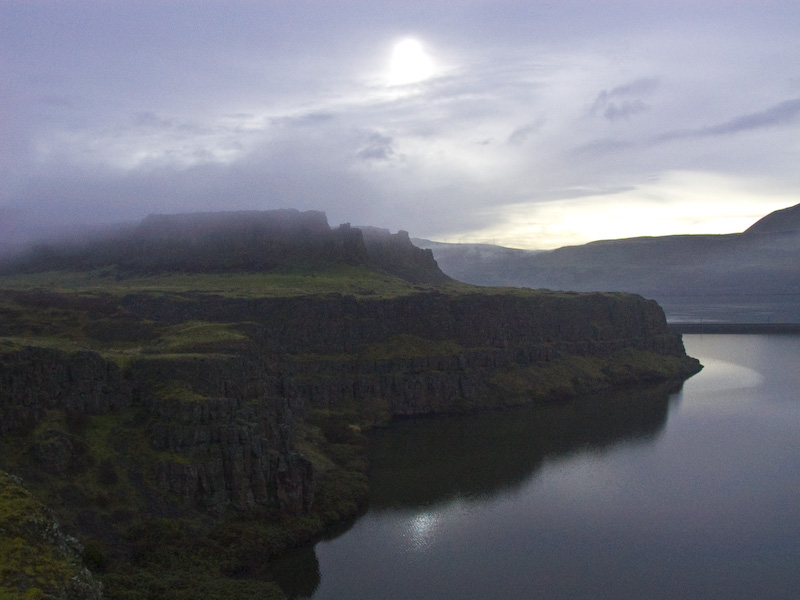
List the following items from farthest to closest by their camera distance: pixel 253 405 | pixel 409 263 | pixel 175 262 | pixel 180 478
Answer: pixel 409 263
pixel 175 262
pixel 253 405
pixel 180 478

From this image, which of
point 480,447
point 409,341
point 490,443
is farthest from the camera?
point 409,341

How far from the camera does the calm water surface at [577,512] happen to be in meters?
47.9

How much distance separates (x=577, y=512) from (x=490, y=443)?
24117 mm

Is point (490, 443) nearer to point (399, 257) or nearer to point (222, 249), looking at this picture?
point (222, 249)

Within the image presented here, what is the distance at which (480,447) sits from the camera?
82250 millimetres

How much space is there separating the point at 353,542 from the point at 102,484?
55.9 ft

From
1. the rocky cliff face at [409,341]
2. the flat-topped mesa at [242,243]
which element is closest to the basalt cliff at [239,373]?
the rocky cliff face at [409,341]

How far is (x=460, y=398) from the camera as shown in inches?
4124

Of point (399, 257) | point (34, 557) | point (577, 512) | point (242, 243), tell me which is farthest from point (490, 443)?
point (399, 257)

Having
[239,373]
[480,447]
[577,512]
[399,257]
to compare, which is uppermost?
[399,257]

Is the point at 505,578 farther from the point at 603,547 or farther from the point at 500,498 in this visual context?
the point at 500,498

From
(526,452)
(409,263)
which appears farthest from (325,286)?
(526,452)

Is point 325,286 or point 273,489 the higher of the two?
point 325,286

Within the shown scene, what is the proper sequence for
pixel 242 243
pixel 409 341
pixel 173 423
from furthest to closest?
pixel 242 243, pixel 409 341, pixel 173 423
